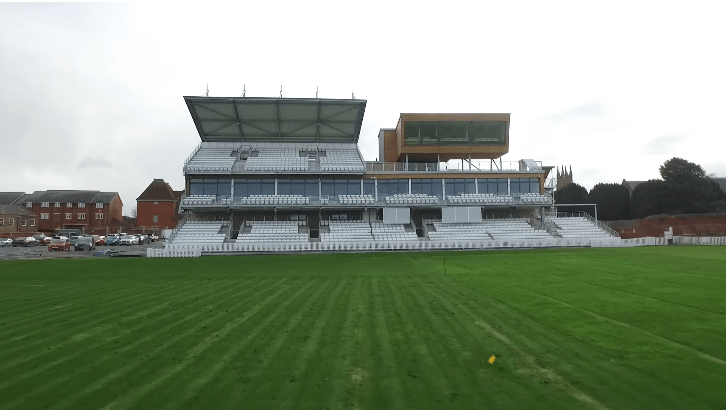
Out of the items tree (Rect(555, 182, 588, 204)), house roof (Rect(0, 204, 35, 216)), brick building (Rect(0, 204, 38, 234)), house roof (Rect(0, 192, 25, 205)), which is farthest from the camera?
house roof (Rect(0, 192, 25, 205))

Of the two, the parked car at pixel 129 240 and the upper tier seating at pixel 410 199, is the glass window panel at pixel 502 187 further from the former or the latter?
the parked car at pixel 129 240

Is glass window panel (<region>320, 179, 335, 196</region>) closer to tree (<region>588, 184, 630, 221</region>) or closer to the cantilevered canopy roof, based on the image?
the cantilevered canopy roof

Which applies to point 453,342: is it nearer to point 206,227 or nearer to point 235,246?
point 235,246

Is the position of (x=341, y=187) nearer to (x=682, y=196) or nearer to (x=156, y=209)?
(x=156, y=209)

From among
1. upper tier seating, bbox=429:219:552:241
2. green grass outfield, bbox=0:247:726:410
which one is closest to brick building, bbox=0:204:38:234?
green grass outfield, bbox=0:247:726:410

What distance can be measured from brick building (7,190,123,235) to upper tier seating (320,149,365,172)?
56.0 metres

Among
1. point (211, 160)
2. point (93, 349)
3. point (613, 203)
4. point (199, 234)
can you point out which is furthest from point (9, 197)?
point (613, 203)

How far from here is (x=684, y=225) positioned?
43062 millimetres

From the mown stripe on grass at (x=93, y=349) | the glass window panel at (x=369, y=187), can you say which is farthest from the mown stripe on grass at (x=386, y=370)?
the glass window panel at (x=369, y=187)

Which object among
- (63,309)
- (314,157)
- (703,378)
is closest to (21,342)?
(63,309)

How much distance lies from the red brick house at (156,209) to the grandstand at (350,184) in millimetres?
32650

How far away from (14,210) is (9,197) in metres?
16.1

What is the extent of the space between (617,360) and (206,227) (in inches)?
1601

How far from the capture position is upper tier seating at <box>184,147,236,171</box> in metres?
41.8
